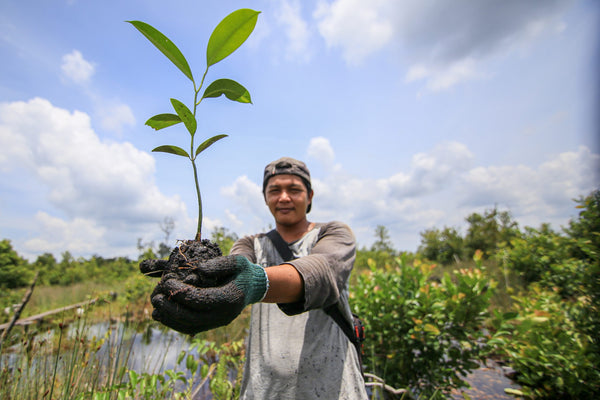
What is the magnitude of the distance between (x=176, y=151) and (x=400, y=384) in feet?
10.4

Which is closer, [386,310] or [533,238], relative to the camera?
[386,310]

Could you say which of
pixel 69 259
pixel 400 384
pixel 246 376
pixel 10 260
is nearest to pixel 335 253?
pixel 246 376

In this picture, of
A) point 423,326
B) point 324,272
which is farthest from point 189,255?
point 423,326

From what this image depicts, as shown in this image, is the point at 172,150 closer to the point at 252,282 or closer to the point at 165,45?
the point at 165,45

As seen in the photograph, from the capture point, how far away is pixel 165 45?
94cm

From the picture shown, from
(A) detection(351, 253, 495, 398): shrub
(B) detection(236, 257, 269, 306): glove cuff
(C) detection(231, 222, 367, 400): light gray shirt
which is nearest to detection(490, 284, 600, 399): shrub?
(A) detection(351, 253, 495, 398): shrub

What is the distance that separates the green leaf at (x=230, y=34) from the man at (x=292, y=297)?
0.74 m

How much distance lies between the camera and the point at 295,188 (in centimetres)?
188

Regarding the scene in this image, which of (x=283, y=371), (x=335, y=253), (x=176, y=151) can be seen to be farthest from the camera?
(x=283, y=371)

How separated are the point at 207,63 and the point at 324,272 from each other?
936 millimetres

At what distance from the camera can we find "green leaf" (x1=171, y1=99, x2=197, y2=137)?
0.94 metres

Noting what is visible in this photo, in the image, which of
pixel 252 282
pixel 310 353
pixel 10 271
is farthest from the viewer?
pixel 10 271

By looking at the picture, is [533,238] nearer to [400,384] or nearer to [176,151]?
[400,384]

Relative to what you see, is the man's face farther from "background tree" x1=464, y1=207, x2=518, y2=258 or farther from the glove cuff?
"background tree" x1=464, y1=207, x2=518, y2=258
